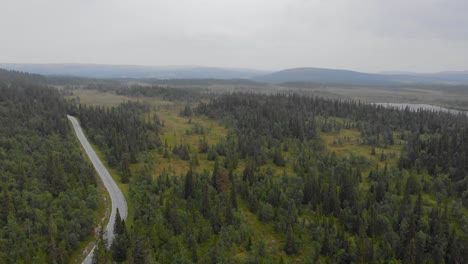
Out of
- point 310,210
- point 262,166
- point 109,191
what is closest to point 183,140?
point 262,166

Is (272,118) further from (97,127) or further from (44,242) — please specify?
(44,242)

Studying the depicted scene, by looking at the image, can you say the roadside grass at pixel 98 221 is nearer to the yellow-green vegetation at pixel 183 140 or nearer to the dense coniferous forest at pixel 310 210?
the dense coniferous forest at pixel 310 210

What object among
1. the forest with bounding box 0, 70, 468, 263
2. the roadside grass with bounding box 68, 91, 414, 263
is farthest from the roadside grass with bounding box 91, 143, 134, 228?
the forest with bounding box 0, 70, 468, 263

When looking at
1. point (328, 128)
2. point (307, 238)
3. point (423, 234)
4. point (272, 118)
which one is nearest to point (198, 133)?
point (272, 118)

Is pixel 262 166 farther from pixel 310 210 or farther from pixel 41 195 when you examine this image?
pixel 41 195

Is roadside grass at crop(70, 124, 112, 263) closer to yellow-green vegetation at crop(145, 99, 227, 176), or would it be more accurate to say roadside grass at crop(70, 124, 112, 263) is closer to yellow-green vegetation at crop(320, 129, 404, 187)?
yellow-green vegetation at crop(145, 99, 227, 176)
